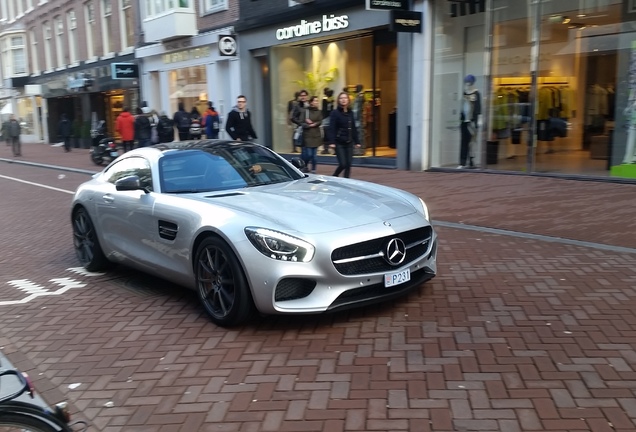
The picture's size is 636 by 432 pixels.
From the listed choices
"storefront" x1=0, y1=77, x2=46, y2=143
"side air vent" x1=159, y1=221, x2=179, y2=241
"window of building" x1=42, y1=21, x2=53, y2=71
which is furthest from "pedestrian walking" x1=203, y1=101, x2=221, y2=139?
"storefront" x1=0, y1=77, x2=46, y2=143

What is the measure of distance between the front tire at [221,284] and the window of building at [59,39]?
108 feet

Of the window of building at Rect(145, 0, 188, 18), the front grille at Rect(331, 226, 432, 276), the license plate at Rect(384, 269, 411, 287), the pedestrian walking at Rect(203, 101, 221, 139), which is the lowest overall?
the license plate at Rect(384, 269, 411, 287)

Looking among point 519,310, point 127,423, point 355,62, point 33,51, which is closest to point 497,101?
point 355,62

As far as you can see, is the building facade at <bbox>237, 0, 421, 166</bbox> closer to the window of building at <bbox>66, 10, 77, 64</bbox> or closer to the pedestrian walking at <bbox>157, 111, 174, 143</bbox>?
the pedestrian walking at <bbox>157, 111, 174, 143</bbox>

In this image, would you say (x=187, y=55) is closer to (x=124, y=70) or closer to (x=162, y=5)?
(x=162, y=5)

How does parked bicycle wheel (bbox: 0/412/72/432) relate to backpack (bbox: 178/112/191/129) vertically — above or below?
below

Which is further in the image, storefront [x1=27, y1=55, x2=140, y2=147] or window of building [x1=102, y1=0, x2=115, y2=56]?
window of building [x1=102, y1=0, x2=115, y2=56]

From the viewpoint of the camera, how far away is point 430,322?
4590 mm

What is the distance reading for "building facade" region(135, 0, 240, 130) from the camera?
2008cm

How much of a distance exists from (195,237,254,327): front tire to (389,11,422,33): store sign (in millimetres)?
9947

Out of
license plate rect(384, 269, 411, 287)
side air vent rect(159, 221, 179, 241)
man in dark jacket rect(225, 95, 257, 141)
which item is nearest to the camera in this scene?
license plate rect(384, 269, 411, 287)

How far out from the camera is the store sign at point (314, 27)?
15695 mm

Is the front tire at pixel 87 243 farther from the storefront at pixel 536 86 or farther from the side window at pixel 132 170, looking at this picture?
the storefront at pixel 536 86

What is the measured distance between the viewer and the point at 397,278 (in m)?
4.56
